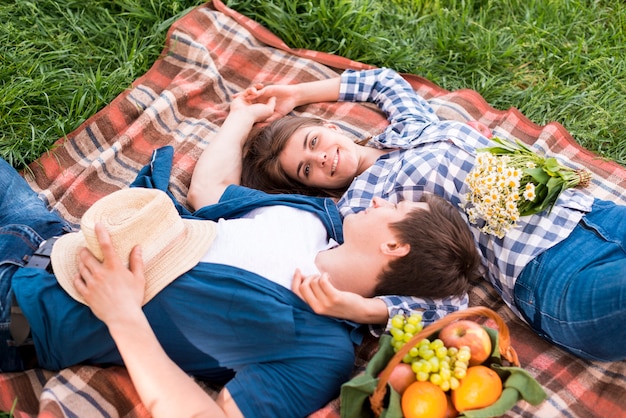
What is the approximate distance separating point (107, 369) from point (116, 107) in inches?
75.6

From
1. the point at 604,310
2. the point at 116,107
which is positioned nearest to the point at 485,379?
the point at 604,310

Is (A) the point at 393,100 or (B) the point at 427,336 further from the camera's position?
(A) the point at 393,100

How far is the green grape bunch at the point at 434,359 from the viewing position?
8.28 ft

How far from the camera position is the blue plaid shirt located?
3.25 metres

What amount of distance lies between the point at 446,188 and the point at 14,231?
85.5 inches

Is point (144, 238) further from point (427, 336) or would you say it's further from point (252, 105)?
point (252, 105)

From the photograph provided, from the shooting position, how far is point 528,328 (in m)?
3.47

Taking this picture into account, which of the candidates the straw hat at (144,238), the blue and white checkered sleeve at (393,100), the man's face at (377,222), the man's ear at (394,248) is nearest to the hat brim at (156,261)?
the straw hat at (144,238)

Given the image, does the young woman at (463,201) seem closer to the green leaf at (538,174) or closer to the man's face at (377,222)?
the green leaf at (538,174)

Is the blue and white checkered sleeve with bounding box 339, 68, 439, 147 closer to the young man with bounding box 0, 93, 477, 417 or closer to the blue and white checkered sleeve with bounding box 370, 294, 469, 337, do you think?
the young man with bounding box 0, 93, 477, 417

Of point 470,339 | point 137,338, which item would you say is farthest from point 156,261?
point 470,339

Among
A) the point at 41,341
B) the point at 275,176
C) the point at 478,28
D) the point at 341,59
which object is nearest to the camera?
the point at 41,341

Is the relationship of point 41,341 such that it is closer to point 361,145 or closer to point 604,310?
point 361,145

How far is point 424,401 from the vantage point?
8.16ft
